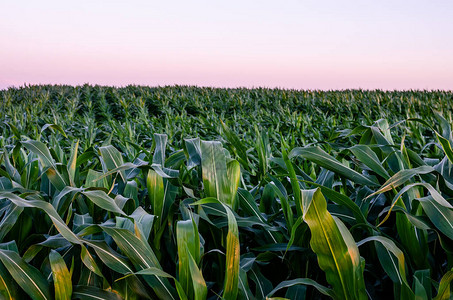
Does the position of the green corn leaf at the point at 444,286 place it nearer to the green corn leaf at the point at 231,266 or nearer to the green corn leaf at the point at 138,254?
the green corn leaf at the point at 231,266

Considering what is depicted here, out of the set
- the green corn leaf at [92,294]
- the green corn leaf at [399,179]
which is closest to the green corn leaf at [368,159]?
the green corn leaf at [399,179]

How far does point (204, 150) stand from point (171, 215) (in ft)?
0.87

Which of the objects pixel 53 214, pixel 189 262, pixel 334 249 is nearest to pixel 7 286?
pixel 53 214

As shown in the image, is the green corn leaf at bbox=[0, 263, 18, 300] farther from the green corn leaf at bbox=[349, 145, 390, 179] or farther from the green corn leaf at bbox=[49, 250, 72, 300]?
the green corn leaf at bbox=[349, 145, 390, 179]

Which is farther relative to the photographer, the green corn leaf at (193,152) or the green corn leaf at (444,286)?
the green corn leaf at (193,152)

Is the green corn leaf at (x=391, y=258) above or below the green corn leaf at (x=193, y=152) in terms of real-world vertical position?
below

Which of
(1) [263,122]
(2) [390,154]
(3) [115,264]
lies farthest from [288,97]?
(3) [115,264]

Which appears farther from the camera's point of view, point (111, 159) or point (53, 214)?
point (111, 159)

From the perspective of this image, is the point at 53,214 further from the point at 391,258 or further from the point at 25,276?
the point at 391,258

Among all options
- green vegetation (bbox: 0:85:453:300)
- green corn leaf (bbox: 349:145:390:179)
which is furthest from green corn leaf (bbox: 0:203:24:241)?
green corn leaf (bbox: 349:145:390:179)

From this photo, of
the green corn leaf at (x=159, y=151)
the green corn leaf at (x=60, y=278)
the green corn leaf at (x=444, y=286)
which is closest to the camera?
the green corn leaf at (x=444, y=286)

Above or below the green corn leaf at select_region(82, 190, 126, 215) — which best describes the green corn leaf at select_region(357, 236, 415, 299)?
below

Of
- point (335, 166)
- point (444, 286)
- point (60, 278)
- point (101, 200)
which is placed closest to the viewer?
point (444, 286)

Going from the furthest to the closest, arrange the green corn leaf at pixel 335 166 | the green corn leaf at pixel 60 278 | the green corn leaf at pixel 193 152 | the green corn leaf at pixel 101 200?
the green corn leaf at pixel 193 152, the green corn leaf at pixel 335 166, the green corn leaf at pixel 101 200, the green corn leaf at pixel 60 278
